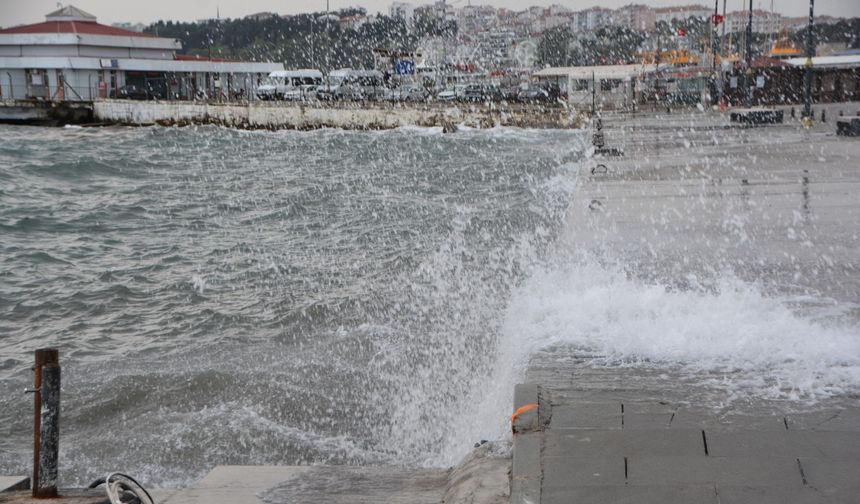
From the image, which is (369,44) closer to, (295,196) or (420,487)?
(295,196)

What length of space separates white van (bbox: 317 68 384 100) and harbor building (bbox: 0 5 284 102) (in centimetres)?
636

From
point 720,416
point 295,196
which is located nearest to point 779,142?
point 295,196

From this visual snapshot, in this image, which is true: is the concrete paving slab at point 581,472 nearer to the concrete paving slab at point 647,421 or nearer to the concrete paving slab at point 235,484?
the concrete paving slab at point 647,421

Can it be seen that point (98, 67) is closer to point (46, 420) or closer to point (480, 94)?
point (480, 94)

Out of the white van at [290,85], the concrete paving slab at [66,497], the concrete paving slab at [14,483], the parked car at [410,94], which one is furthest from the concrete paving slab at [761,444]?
the white van at [290,85]

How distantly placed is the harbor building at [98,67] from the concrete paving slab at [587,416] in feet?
212

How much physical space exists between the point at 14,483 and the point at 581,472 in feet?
9.13

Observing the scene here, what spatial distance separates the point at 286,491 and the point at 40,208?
19994mm

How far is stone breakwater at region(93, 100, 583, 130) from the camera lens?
52125mm

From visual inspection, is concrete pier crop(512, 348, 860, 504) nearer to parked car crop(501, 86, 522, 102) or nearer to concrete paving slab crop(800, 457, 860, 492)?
concrete paving slab crop(800, 457, 860, 492)

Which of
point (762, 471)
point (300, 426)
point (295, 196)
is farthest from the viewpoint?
point (295, 196)

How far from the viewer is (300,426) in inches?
263

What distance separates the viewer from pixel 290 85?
3031 inches

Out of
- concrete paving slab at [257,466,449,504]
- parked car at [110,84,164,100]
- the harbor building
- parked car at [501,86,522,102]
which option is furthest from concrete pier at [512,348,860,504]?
parked car at [110,84,164,100]
